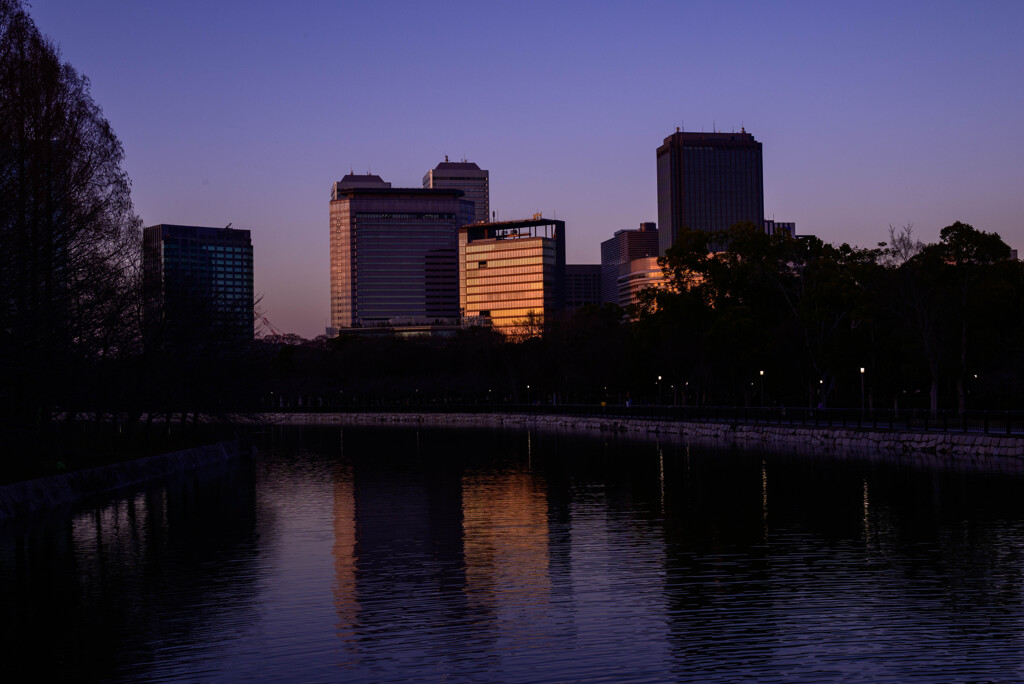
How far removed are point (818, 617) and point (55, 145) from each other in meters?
32.6

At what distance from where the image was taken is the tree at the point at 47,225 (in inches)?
1248

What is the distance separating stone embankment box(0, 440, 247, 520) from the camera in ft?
112

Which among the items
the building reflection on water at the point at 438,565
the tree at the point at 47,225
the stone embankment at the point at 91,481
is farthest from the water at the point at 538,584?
the tree at the point at 47,225

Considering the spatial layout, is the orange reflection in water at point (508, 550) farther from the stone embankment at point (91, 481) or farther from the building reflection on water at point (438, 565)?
the stone embankment at point (91, 481)

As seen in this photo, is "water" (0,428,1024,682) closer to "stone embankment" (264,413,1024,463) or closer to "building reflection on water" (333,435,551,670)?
"building reflection on water" (333,435,551,670)

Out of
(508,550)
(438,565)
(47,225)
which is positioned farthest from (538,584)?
(47,225)

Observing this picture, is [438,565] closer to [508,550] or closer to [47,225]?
[508,550]

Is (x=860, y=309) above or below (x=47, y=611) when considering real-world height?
above

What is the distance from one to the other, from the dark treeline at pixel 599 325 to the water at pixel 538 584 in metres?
7.08

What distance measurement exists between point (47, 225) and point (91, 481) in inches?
411

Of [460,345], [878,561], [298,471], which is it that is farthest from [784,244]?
[460,345]

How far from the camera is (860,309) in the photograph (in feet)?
249

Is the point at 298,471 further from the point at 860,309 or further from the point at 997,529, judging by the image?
the point at 860,309

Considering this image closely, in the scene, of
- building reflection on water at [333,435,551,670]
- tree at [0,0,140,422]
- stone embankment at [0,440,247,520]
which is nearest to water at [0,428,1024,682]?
building reflection on water at [333,435,551,670]
